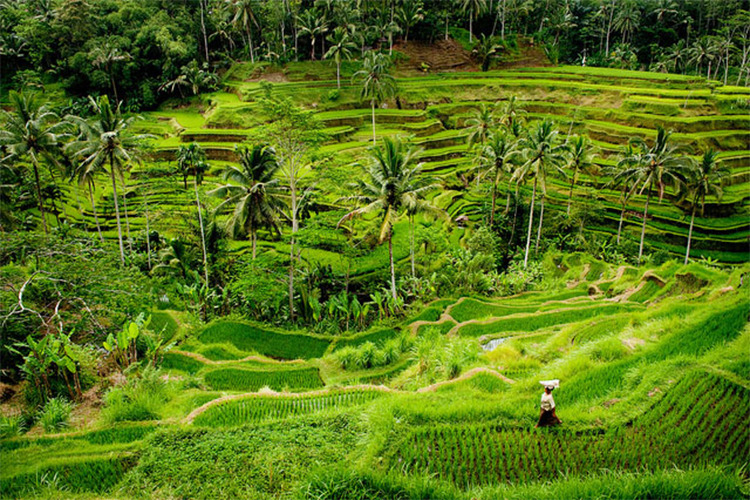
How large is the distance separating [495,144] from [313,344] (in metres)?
15.4

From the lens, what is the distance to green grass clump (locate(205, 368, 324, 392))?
10.5 metres

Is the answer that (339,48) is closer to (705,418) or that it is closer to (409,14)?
(409,14)

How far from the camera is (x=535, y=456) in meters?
5.21

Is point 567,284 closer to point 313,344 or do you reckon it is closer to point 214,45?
point 313,344

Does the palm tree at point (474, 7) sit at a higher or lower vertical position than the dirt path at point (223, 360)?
higher

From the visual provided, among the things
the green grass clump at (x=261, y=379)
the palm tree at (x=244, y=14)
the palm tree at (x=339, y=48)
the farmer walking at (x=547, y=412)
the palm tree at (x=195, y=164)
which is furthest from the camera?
the palm tree at (x=244, y=14)

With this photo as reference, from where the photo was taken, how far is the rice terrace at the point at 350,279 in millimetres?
5445

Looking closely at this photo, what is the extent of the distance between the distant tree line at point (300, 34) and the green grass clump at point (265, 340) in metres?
31.1

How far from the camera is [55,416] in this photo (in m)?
7.34

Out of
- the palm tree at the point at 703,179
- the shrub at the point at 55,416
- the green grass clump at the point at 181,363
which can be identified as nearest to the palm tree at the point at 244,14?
the green grass clump at the point at 181,363

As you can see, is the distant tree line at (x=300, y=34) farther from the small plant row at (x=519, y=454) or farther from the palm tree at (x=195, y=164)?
the small plant row at (x=519, y=454)

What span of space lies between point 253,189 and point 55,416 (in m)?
9.76

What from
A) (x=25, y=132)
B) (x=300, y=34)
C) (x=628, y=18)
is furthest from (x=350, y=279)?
(x=628, y=18)

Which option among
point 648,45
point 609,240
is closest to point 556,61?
point 648,45
